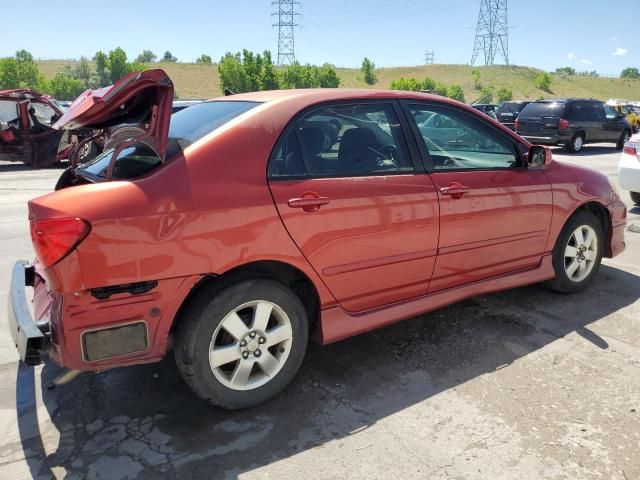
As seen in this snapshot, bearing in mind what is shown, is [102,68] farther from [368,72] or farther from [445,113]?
[445,113]

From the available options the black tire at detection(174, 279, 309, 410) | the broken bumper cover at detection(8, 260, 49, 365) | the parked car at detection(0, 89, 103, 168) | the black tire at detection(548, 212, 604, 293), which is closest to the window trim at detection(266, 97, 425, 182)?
the black tire at detection(174, 279, 309, 410)

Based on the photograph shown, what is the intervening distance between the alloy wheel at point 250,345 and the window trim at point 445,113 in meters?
1.41

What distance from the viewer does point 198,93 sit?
91125 millimetres

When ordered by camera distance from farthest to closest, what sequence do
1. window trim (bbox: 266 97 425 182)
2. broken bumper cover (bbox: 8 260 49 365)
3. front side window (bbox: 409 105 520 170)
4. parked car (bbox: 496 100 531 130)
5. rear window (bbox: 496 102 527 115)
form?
rear window (bbox: 496 102 527 115) → parked car (bbox: 496 100 531 130) → front side window (bbox: 409 105 520 170) → window trim (bbox: 266 97 425 182) → broken bumper cover (bbox: 8 260 49 365)

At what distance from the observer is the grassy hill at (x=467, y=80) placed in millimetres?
93562

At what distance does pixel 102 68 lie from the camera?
101 metres

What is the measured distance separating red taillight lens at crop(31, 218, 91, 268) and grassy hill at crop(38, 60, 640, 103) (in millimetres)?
91663

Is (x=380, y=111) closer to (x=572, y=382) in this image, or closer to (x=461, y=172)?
(x=461, y=172)

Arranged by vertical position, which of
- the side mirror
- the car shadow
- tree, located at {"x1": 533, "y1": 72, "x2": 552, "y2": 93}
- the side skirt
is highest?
tree, located at {"x1": 533, "y1": 72, "x2": 552, "y2": 93}

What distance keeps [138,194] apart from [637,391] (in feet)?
9.67

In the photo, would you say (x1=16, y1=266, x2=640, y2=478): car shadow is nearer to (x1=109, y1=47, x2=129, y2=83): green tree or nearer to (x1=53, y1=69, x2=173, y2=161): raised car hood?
(x1=53, y1=69, x2=173, y2=161): raised car hood

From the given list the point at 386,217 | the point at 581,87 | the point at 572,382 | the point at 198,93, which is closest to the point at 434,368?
the point at 572,382

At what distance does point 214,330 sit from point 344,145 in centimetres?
133

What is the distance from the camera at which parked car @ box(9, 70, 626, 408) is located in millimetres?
2420
